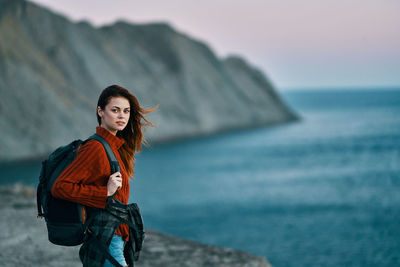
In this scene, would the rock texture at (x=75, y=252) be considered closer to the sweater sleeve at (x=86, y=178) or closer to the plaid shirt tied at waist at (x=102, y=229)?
the plaid shirt tied at waist at (x=102, y=229)

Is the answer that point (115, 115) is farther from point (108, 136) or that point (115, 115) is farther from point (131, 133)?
point (131, 133)

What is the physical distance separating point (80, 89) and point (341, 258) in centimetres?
3471

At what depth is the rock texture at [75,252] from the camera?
5.63 m

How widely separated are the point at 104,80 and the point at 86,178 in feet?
153

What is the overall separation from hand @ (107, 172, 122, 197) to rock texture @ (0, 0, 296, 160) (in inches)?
1085

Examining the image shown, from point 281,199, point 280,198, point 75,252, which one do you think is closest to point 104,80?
point 280,198

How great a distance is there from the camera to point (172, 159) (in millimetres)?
36781

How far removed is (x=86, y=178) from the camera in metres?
2.83

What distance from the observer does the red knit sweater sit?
275 centimetres

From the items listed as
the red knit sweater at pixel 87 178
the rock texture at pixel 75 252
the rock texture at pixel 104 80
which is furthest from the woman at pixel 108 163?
the rock texture at pixel 104 80

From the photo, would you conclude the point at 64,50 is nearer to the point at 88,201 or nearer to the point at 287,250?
the point at 287,250

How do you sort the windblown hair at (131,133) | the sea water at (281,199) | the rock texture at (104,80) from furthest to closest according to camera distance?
the rock texture at (104,80)
the sea water at (281,199)
the windblown hair at (131,133)

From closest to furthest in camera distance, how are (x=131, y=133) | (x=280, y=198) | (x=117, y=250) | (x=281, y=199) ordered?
(x=117, y=250)
(x=131, y=133)
(x=281, y=199)
(x=280, y=198)

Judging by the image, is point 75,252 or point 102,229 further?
point 75,252
